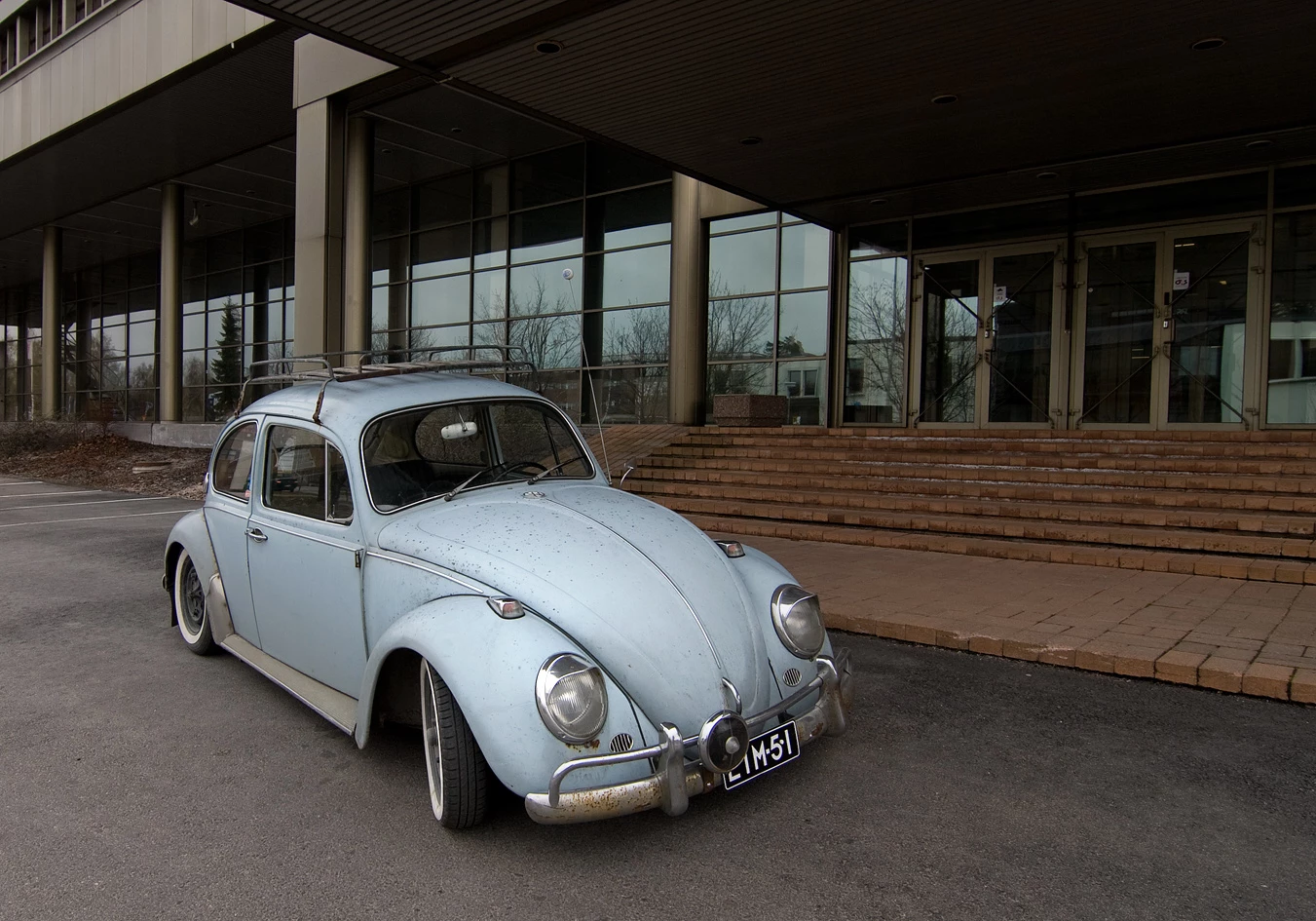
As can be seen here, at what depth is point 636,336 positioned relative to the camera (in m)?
18.2

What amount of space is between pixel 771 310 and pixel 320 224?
28.6ft

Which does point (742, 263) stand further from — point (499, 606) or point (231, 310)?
point (231, 310)

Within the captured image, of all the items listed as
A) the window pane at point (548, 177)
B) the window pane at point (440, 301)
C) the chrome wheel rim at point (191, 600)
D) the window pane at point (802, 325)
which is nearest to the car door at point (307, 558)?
the chrome wheel rim at point (191, 600)

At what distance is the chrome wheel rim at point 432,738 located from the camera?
9.85 feet

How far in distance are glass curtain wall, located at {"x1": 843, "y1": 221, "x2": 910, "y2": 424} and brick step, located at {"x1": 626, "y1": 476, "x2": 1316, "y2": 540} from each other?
4419 millimetres

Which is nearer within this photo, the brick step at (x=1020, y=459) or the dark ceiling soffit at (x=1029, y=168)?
the brick step at (x=1020, y=459)

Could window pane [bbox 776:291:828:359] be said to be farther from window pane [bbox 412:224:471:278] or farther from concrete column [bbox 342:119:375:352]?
window pane [bbox 412:224:471:278]

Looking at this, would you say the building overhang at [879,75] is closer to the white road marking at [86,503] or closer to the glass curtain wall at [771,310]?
the glass curtain wall at [771,310]

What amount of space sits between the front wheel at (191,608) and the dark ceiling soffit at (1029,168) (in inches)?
395

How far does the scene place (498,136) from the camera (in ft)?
61.1

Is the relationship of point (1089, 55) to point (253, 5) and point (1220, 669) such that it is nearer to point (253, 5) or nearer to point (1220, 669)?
point (1220, 669)

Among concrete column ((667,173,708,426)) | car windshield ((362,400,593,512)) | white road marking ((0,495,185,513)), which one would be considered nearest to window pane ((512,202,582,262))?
concrete column ((667,173,708,426))

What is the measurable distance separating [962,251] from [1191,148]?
12.4 ft

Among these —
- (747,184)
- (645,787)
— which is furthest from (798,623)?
(747,184)
